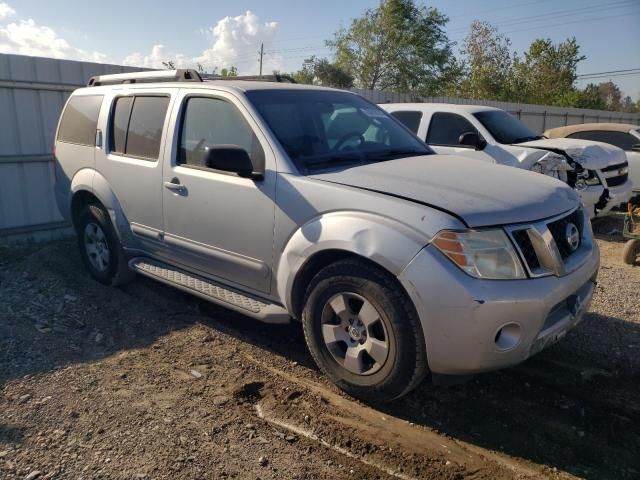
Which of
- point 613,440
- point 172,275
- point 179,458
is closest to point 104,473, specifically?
point 179,458

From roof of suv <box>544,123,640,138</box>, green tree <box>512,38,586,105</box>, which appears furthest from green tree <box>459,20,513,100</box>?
roof of suv <box>544,123,640,138</box>

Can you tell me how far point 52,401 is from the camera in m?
3.33

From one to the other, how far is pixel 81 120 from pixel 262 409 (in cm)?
371

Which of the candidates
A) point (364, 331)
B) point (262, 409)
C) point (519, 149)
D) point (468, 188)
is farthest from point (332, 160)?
point (519, 149)

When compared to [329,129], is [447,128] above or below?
below

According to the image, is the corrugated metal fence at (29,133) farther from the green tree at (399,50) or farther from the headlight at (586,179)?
the green tree at (399,50)

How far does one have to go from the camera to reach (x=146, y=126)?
4652 mm

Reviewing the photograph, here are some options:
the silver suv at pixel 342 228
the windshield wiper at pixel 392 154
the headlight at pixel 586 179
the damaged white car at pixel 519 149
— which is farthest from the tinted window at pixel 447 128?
the windshield wiper at pixel 392 154

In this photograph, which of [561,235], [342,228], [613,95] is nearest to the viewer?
[342,228]

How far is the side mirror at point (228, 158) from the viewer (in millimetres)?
3432

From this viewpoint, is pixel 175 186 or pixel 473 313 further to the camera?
pixel 175 186

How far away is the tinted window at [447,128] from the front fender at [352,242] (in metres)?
5.28

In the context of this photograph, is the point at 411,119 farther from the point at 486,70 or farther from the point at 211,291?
the point at 486,70

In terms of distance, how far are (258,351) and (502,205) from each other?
2.11m
